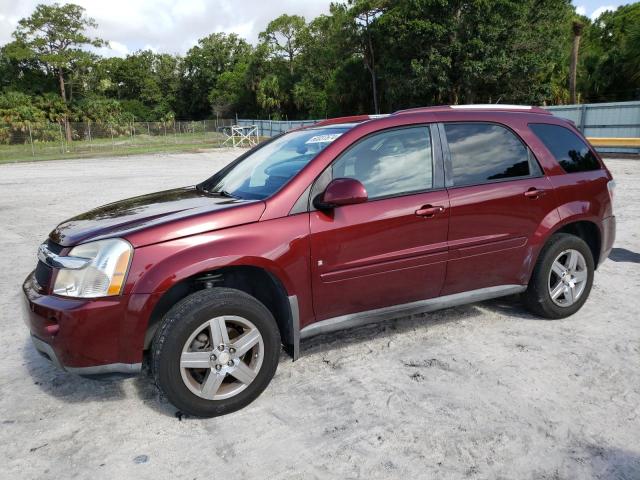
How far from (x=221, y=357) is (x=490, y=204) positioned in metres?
2.20

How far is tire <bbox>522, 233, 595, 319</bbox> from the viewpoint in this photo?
4.18 meters

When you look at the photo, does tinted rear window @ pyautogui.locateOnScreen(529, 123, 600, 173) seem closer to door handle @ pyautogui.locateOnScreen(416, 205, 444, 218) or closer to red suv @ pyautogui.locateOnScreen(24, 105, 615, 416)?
red suv @ pyautogui.locateOnScreen(24, 105, 615, 416)

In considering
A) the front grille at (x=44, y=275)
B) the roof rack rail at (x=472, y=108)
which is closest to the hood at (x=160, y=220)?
the front grille at (x=44, y=275)

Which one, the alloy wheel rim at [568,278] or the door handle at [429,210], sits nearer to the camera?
the door handle at [429,210]

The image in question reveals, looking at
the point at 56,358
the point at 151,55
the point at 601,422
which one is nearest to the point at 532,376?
the point at 601,422

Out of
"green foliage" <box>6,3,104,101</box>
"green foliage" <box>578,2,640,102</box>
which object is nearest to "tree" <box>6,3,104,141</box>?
"green foliage" <box>6,3,104,101</box>

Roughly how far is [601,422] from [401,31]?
151 ft

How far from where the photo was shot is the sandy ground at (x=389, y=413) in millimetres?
2576

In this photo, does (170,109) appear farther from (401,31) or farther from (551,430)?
(551,430)

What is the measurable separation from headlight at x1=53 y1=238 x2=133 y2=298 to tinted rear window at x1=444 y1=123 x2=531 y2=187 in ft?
7.50

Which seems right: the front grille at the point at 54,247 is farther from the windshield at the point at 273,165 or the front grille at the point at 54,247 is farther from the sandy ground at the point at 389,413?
the windshield at the point at 273,165

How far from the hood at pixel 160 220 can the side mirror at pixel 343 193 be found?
401 mm

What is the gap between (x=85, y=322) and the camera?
2750 millimetres

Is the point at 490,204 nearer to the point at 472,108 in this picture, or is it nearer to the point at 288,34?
the point at 472,108
